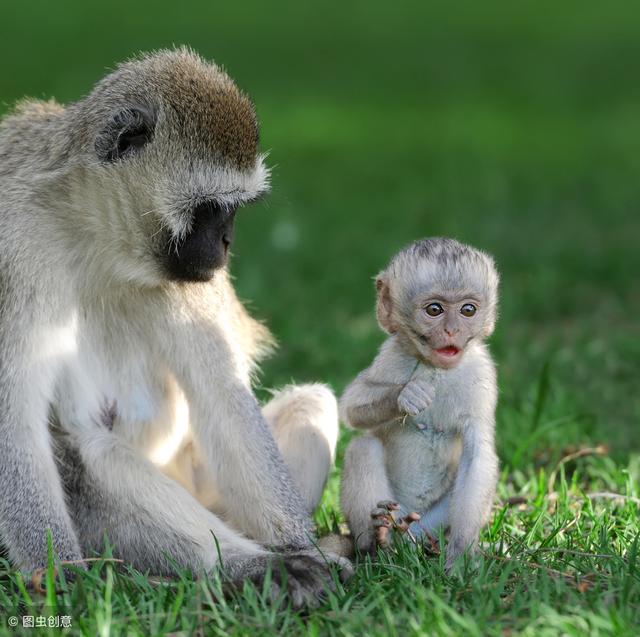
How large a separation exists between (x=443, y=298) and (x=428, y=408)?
0.46 meters

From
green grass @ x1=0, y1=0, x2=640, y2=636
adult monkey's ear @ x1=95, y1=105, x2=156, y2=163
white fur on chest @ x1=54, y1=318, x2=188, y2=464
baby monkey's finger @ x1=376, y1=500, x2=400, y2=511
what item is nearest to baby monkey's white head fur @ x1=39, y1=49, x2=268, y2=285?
adult monkey's ear @ x1=95, y1=105, x2=156, y2=163

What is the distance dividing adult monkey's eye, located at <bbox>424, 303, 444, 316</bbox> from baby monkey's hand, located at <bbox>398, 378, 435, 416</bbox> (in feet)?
0.92

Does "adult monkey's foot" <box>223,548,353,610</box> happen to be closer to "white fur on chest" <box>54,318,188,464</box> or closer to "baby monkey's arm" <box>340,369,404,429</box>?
"baby monkey's arm" <box>340,369,404,429</box>

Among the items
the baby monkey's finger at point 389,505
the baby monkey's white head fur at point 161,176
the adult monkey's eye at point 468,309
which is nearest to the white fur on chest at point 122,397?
the baby monkey's white head fur at point 161,176

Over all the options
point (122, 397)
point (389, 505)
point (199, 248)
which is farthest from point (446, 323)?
point (122, 397)

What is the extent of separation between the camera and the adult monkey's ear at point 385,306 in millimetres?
4762

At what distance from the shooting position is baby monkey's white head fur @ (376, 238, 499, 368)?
4539mm

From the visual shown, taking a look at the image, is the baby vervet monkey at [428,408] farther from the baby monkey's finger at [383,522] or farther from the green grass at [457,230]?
the green grass at [457,230]

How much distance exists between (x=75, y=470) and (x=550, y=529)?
2.01 meters

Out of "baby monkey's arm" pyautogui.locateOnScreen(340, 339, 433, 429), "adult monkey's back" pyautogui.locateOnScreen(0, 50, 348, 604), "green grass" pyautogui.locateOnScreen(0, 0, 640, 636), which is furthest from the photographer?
"baby monkey's arm" pyautogui.locateOnScreen(340, 339, 433, 429)

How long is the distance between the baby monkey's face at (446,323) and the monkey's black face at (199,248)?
835 millimetres

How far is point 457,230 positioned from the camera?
407 inches

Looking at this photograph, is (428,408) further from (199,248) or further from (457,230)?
(457,230)

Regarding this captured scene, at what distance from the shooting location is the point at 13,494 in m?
4.42
